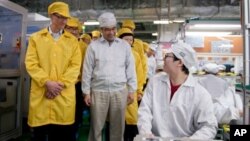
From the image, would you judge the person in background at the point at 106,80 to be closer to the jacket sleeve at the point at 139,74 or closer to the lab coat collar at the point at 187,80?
the jacket sleeve at the point at 139,74

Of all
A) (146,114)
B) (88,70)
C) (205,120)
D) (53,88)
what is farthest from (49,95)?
(205,120)

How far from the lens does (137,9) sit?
7.32 m

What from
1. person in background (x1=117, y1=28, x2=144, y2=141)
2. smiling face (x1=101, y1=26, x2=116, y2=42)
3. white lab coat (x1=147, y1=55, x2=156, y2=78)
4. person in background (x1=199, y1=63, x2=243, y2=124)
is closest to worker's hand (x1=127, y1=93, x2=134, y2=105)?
person in background (x1=117, y1=28, x2=144, y2=141)

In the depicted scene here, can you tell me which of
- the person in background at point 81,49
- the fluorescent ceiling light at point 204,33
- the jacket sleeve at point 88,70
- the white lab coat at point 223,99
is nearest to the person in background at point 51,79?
the jacket sleeve at point 88,70

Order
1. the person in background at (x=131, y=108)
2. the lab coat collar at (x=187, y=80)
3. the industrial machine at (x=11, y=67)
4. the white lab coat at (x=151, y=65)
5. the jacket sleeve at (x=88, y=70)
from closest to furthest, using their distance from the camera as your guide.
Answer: the lab coat collar at (x=187, y=80)
the jacket sleeve at (x=88, y=70)
the person in background at (x=131, y=108)
the industrial machine at (x=11, y=67)
the white lab coat at (x=151, y=65)

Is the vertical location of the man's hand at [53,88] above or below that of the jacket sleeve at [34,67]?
below

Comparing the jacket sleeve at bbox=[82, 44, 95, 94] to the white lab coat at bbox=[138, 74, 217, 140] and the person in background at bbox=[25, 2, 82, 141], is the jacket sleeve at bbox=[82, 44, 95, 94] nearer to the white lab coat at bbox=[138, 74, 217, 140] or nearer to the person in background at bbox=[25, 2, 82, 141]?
the person in background at bbox=[25, 2, 82, 141]

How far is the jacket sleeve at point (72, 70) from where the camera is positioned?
2.47 metres

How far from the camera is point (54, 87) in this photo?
7.76 feet

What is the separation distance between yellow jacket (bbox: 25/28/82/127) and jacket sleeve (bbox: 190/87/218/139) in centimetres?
118

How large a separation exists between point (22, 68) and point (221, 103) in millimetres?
2511

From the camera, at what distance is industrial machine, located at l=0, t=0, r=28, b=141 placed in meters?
3.36

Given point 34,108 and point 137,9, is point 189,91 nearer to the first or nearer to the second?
point 34,108

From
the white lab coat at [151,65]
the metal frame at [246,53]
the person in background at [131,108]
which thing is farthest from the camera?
the white lab coat at [151,65]
